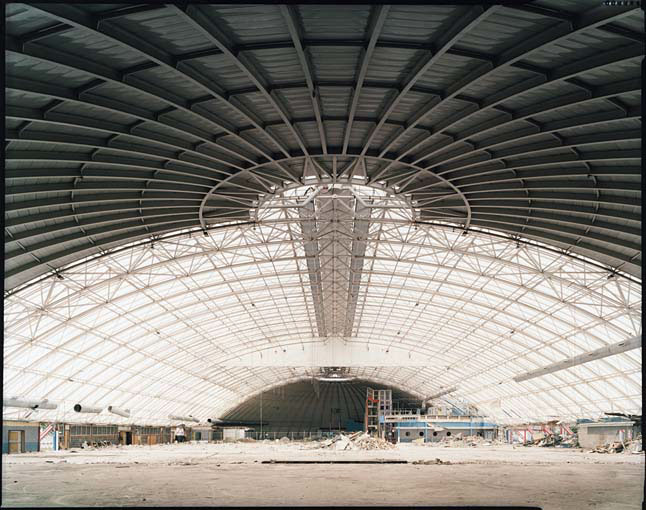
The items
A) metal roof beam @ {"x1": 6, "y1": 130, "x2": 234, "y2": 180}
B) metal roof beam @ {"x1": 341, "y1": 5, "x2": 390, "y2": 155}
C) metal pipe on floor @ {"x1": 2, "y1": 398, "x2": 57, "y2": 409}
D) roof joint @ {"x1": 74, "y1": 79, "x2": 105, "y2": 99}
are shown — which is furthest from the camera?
metal pipe on floor @ {"x1": 2, "y1": 398, "x2": 57, "y2": 409}

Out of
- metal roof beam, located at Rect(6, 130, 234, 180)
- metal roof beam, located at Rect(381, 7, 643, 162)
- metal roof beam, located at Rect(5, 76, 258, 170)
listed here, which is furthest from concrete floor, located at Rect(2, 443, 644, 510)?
metal roof beam, located at Rect(6, 130, 234, 180)

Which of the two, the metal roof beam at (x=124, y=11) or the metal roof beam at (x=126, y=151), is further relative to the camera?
the metal roof beam at (x=126, y=151)

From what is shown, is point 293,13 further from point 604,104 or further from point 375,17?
point 604,104

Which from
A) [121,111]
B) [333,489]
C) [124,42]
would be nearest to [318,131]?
[121,111]

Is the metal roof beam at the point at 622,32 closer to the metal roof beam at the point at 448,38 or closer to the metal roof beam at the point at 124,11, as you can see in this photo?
the metal roof beam at the point at 448,38

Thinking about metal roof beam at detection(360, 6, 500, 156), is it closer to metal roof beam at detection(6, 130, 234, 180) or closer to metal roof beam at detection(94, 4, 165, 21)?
metal roof beam at detection(94, 4, 165, 21)

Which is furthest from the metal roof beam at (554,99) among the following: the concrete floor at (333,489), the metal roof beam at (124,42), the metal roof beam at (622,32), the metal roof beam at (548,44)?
the concrete floor at (333,489)

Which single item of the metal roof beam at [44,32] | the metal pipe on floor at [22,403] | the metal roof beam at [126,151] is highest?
the metal roof beam at [44,32]

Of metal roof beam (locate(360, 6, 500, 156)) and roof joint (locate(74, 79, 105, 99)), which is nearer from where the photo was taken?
metal roof beam (locate(360, 6, 500, 156))

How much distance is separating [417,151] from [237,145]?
8.24 meters

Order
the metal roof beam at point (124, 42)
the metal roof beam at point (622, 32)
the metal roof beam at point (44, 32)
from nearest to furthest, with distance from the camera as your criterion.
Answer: the metal roof beam at point (124, 42) → the metal roof beam at point (44, 32) → the metal roof beam at point (622, 32)

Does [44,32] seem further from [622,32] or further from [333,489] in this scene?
[622,32]

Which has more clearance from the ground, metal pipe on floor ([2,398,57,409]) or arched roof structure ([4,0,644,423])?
arched roof structure ([4,0,644,423])

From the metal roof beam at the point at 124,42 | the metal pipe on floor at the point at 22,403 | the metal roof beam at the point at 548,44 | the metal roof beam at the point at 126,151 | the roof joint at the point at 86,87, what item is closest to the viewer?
the metal roof beam at the point at 124,42
